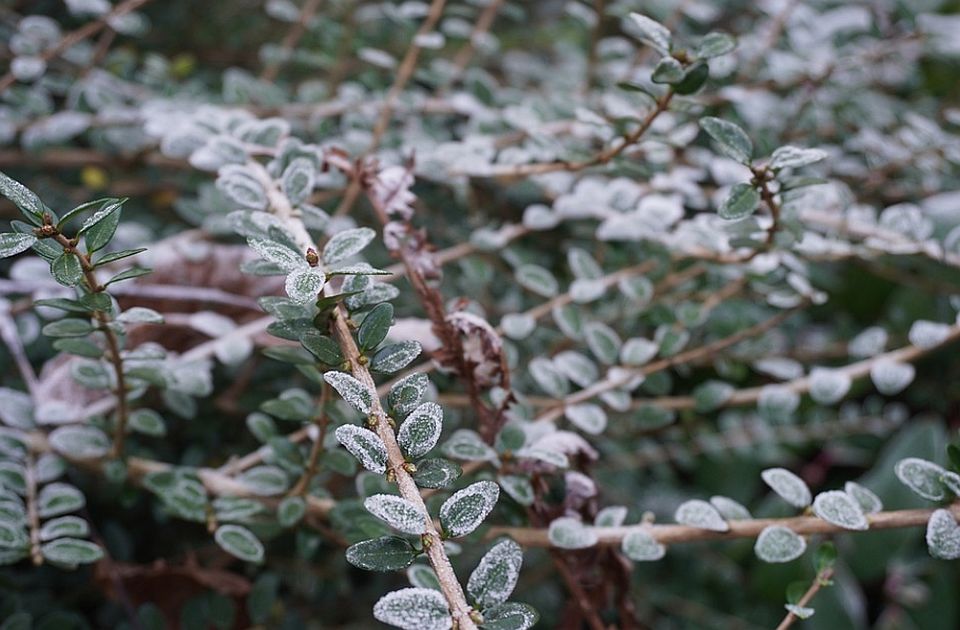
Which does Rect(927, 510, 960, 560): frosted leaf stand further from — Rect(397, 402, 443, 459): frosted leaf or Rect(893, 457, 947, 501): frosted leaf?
Rect(397, 402, 443, 459): frosted leaf

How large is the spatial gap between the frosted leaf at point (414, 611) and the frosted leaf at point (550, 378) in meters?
0.33

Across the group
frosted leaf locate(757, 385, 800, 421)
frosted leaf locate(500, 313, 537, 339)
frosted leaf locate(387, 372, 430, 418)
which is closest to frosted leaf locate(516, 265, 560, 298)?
frosted leaf locate(500, 313, 537, 339)

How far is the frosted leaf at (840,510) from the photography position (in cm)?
55

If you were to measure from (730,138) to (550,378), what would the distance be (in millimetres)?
252

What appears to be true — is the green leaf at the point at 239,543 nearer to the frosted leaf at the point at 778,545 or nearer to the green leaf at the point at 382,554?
the green leaf at the point at 382,554

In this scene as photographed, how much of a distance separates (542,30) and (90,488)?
3.43 feet

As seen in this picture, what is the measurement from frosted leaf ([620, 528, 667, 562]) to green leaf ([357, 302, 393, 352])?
0.24m

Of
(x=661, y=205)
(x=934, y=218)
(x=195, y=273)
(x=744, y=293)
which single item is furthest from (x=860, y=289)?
(x=195, y=273)

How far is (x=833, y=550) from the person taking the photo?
60 centimetres

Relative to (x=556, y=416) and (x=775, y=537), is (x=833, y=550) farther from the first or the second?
(x=556, y=416)

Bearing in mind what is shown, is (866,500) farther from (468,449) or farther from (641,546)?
(468,449)

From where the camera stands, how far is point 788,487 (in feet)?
1.99

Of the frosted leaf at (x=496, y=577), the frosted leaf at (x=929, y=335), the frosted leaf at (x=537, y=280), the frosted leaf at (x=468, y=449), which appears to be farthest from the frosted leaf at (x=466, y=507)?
the frosted leaf at (x=929, y=335)

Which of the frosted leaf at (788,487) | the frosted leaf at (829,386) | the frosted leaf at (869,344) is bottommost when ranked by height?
the frosted leaf at (869,344)
